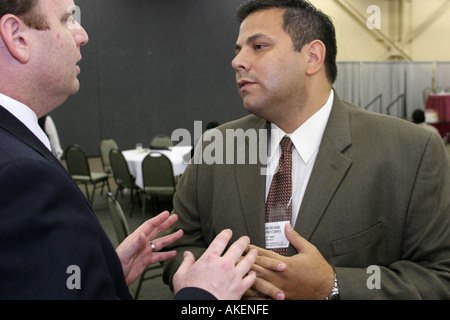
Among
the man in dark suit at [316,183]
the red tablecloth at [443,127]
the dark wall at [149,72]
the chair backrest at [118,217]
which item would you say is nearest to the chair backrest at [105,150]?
the dark wall at [149,72]

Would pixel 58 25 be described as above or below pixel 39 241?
above

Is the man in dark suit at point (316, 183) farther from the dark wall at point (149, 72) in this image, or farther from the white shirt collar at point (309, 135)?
the dark wall at point (149, 72)

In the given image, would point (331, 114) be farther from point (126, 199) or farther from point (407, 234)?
point (126, 199)

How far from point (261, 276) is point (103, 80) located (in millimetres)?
10006

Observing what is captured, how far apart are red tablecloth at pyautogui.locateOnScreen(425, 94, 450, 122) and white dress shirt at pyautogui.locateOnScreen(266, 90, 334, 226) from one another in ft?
39.2

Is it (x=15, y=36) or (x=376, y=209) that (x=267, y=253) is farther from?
(x=15, y=36)

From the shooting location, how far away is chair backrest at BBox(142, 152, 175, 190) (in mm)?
5875

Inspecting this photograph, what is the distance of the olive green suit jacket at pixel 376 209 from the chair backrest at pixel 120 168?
5.01 meters

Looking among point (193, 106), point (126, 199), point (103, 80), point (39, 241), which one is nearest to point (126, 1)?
point (103, 80)

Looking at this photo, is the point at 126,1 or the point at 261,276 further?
the point at 126,1

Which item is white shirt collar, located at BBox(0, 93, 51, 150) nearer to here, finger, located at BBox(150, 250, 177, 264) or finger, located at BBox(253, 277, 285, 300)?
finger, located at BBox(150, 250, 177, 264)

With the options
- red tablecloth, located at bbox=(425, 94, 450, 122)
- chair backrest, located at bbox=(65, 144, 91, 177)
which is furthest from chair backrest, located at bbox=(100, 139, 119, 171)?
red tablecloth, located at bbox=(425, 94, 450, 122)

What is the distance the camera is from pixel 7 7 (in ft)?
3.33

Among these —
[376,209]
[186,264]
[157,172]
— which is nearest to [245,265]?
[186,264]
